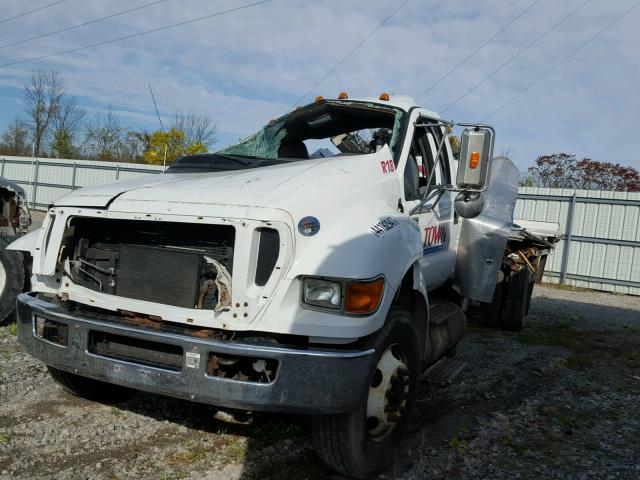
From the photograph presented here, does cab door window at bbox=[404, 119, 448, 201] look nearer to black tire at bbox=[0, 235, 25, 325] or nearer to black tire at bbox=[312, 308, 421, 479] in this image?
black tire at bbox=[312, 308, 421, 479]

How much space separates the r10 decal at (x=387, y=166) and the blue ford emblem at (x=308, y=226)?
101cm

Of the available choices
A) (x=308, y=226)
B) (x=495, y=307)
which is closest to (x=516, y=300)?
(x=495, y=307)

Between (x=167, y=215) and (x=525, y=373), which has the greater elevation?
(x=167, y=215)

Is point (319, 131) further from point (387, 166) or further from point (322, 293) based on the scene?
point (322, 293)

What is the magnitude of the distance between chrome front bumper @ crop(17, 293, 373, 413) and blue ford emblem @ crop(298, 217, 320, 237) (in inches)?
22.2

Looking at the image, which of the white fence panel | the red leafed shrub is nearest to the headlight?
the white fence panel

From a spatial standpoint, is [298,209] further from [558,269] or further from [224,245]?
[558,269]

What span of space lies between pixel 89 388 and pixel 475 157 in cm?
305

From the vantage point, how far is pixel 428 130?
4.62 m

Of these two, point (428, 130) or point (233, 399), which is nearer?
point (233, 399)

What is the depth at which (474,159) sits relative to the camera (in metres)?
3.72

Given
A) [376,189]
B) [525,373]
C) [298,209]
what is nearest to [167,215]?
[298,209]

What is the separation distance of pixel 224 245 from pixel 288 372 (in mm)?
763

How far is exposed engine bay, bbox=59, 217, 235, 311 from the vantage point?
9.72ft
